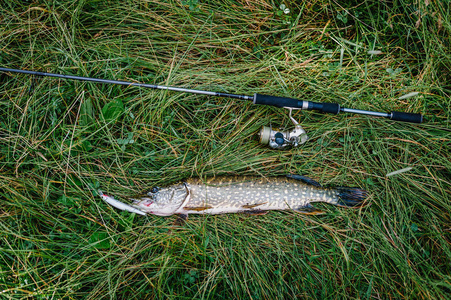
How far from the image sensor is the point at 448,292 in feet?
6.32

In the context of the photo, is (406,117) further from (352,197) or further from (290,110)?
(290,110)

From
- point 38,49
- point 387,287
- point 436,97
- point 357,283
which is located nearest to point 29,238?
point 38,49

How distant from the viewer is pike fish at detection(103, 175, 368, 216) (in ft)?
6.39

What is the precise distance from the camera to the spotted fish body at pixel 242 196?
195 centimetres

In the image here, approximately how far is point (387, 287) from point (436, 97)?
1.56 meters

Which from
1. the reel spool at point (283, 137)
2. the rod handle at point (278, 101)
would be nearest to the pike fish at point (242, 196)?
the reel spool at point (283, 137)

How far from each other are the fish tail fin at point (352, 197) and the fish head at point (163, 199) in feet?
3.97

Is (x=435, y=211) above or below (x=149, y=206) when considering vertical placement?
below

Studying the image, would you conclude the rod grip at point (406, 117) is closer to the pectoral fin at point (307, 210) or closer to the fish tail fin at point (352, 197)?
the fish tail fin at point (352, 197)

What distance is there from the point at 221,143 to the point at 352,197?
112 cm

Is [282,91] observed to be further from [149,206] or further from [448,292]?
[448,292]

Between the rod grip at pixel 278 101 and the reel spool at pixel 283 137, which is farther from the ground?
the rod grip at pixel 278 101

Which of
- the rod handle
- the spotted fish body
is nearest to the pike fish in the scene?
the spotted fish body

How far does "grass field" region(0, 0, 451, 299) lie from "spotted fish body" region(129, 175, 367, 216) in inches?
3.5
